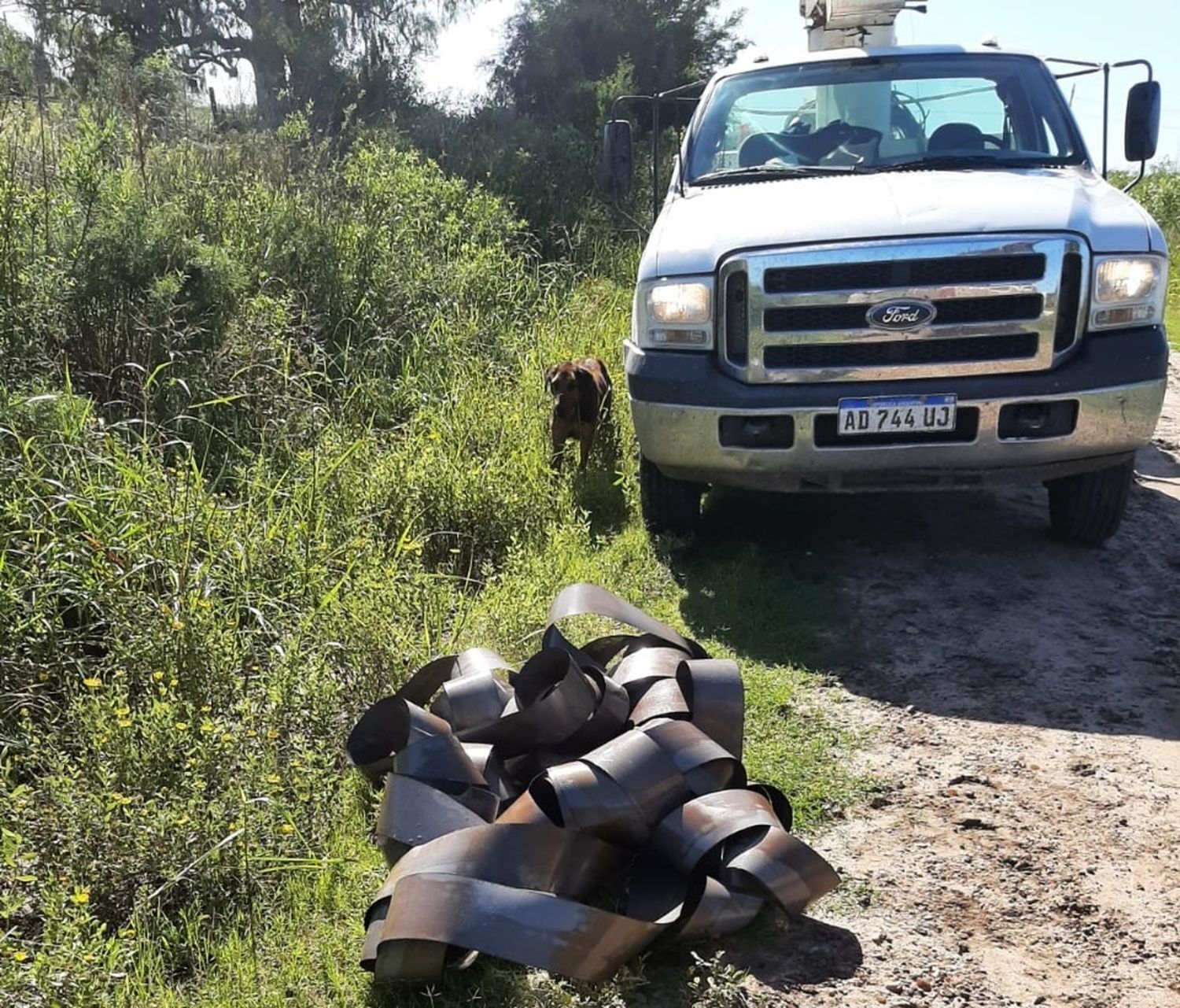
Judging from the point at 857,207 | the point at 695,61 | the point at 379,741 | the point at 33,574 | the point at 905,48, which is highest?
the point at 695,61

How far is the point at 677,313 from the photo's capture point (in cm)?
458

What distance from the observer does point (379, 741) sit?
10.5 ft

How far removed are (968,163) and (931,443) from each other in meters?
1.54

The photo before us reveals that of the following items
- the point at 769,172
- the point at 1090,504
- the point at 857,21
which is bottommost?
the point at 1090,504

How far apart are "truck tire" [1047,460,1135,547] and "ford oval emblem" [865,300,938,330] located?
3.39 feet

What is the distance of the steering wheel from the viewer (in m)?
5.47

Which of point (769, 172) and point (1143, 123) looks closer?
point (769, 172)

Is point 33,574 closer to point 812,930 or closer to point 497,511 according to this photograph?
point 497,511

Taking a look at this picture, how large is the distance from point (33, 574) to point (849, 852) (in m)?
2.85

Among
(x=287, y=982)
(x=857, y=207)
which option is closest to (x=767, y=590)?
(x=857, y=207)

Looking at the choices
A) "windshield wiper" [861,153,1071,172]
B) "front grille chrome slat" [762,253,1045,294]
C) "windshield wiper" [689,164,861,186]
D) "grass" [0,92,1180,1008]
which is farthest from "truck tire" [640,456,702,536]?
"windshield wiper" [861,153,1071,172]

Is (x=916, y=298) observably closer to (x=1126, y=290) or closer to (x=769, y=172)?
(x=1126, y=290)

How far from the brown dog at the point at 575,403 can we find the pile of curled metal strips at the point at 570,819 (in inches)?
98.6

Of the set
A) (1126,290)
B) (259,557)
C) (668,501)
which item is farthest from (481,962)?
(1126,290)
